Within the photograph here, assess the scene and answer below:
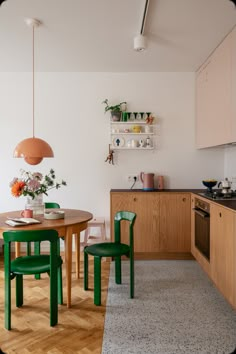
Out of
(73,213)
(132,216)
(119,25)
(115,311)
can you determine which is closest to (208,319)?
(115,311)

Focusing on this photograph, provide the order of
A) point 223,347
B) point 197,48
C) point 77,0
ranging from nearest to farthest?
point 223,347, point 77,0, point 197,48

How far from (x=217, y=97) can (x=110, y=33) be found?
131 centimetres

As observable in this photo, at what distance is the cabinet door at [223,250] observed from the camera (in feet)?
7.43

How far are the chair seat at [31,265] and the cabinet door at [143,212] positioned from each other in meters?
1.44

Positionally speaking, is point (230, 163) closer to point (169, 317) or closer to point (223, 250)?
point (223, 250)

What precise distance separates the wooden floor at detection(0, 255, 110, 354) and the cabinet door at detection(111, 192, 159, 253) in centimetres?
100

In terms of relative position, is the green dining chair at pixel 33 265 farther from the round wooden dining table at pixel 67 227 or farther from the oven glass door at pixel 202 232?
the oven glass door at pixel 202 232

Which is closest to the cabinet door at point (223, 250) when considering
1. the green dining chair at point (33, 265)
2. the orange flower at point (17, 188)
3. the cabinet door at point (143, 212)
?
the cabinet door at point (143, 212)

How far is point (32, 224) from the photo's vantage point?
240 centimetres

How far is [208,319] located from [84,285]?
1176mm

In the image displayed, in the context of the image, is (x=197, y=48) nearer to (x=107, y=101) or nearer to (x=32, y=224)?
(x=107, y=101)

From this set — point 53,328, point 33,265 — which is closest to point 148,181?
point 33,265

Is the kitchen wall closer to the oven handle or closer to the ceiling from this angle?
the oven handle

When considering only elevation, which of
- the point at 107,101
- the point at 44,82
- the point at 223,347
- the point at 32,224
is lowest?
the point at 223,347
